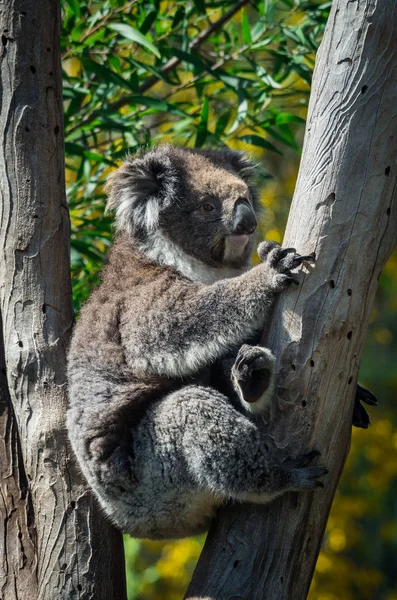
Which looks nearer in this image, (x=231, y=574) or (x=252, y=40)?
(x=231, y=574)

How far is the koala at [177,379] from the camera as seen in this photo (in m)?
2.83

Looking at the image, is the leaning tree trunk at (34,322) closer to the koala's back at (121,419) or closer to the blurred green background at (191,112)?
the koala's back at (121,419)

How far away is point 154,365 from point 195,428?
1.14 ft

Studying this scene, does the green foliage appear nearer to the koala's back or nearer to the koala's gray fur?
the koala's gray fur

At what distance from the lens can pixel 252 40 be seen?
4.81 meters

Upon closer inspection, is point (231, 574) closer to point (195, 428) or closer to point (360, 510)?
point (195, 428)

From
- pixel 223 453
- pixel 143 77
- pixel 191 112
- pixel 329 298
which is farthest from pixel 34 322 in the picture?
pixel 191 112

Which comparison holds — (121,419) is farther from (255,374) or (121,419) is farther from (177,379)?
(255,374)

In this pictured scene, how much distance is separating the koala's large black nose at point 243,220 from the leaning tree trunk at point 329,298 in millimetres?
593

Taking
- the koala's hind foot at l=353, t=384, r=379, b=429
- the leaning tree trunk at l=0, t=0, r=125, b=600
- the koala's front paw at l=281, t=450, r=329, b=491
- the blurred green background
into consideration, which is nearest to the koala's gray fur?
the koala's front paw at l=281, t=450, r=329, b=491

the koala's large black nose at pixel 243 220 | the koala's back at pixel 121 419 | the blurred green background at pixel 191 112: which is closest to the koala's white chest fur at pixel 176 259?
the koala's back at pixel 121 419

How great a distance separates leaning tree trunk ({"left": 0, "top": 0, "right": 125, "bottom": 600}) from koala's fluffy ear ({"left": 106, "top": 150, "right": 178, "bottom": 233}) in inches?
15.6

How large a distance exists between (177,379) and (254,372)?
54 centimetres

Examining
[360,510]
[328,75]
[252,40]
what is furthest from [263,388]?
[360,510]
